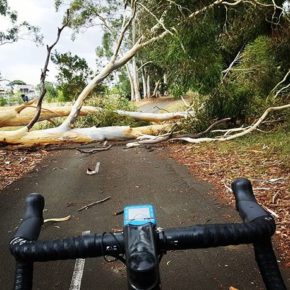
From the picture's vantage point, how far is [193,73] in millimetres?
13148

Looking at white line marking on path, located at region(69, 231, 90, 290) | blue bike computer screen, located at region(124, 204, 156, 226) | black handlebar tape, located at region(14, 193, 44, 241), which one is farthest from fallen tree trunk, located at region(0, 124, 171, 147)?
blue bike computer screen, located at region(124, 204, 156, 226)

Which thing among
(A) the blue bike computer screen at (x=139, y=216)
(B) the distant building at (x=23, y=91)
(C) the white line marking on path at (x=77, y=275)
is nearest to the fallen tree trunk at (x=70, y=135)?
(C) the white line marking on path at (x=77, y=275)

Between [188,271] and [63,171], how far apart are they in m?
6.55

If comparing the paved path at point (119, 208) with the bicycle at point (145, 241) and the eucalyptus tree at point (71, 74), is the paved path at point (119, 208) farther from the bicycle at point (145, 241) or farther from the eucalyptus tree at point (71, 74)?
the eucalyptus tree at point (71, 74)

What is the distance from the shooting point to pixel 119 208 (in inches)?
266

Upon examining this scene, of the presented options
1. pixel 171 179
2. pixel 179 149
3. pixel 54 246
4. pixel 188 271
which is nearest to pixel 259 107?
pixel 179 149

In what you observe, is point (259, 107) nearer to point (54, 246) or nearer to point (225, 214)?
point (225, 214)

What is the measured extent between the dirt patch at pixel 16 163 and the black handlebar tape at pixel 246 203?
780 cm

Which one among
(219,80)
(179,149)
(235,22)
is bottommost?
(179,149)

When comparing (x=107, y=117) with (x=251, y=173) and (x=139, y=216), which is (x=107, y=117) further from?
(x=139, y=216)

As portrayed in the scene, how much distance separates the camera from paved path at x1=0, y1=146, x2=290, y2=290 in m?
4.26

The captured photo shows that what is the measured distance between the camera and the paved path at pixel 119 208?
14.0 ft

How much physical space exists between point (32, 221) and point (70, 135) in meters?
12.8

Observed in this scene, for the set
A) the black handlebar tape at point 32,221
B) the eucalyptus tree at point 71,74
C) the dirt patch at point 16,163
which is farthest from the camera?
the eucalyptus tree at point 71,74
